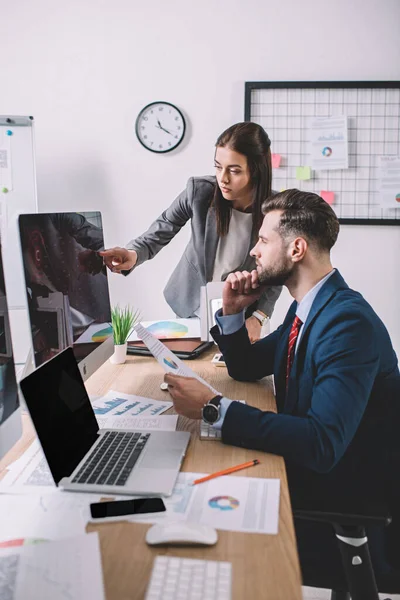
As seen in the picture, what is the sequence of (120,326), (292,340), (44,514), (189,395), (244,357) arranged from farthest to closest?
(120,326) → (244,357) → (292,340) → (189,395) → (44,514)

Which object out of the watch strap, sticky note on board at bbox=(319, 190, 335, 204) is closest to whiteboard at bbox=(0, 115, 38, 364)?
sticky note on board at bbox=(319, 190, 335, 204)

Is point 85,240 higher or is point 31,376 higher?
point 85,240

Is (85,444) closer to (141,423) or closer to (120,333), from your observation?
(141,423)

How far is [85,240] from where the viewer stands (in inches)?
57.2

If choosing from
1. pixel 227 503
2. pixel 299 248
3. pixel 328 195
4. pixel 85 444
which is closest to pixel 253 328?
pixel 299 248

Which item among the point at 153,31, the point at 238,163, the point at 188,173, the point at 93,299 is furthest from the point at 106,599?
the point at 153,31

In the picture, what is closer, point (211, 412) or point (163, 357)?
point (211, 412)

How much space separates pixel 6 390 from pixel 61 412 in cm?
16

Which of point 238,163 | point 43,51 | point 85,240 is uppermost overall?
point 43,51

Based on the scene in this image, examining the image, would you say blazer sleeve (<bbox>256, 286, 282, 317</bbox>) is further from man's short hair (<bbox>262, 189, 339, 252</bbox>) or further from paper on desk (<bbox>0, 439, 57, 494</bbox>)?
paper on desk (<bbox>0, 439, 57, 494</bbox>)

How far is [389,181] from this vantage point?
337 centimetres

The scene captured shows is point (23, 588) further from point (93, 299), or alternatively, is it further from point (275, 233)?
point (275, 233)

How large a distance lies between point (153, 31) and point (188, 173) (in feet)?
2.67

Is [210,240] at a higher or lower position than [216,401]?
higher
